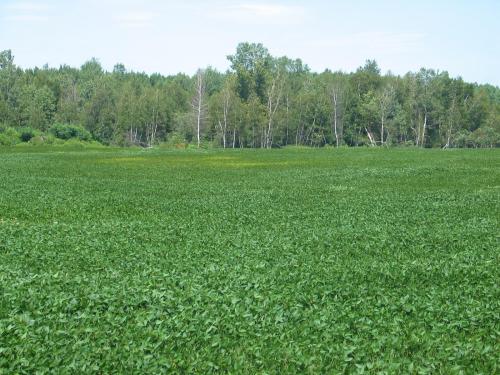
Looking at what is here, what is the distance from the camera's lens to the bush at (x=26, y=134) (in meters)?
112

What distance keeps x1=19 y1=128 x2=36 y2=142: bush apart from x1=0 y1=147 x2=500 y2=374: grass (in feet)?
293

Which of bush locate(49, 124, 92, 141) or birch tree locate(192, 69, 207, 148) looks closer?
bush locate(49, 124, 92, 141)

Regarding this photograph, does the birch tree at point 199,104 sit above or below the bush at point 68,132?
above

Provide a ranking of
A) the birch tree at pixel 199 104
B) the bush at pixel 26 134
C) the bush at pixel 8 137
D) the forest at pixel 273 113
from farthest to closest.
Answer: the forest at pixel 273 113 → the birch tree at pixel 199 104 → the bush at pixel 26 134 → the bush at pixel 8 137

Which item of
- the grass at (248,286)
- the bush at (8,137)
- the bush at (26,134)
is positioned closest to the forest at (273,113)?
the bush at (26,134)

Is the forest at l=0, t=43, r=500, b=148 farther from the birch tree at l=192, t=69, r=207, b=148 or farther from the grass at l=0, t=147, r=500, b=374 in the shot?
the grass at l=0, t=147, r=500, b=374

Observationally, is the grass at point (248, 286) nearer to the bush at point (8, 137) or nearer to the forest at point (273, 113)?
the bush at point (8, 137)

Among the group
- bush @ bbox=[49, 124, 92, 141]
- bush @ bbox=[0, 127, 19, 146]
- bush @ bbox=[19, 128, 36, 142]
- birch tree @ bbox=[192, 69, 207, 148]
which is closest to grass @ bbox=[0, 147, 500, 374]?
bush @ bbox=[0, 127, 19, 146]

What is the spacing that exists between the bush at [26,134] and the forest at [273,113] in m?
0.17

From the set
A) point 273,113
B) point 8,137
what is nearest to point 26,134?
point 8,137

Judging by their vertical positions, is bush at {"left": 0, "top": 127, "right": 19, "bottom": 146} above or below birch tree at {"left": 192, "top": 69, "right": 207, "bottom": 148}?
below

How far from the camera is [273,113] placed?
12338cm

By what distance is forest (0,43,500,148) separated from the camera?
123 meters

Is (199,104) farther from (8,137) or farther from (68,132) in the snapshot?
(8,137)
